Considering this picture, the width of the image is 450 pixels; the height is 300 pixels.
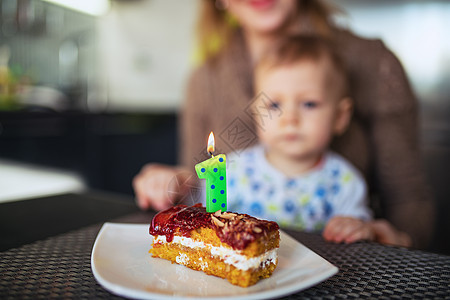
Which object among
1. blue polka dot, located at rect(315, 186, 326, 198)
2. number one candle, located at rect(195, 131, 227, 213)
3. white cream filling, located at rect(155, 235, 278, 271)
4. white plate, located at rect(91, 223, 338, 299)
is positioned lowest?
blue polka dot, located at rect(315, 186, 326, 198)

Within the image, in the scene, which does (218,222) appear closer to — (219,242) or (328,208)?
(219,242)

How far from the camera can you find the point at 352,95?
52.3 inches

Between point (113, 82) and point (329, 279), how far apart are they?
3.73 m

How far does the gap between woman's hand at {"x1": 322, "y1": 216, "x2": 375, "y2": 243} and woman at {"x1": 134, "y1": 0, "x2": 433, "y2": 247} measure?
0.40 meters

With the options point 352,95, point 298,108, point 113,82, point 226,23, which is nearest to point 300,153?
point 298,108

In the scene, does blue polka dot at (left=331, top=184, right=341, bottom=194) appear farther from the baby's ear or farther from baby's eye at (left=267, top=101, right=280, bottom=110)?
baby's eye at (left=267, top=101, right=280, bottom=110)

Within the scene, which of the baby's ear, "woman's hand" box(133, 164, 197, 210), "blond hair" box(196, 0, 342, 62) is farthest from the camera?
"blond hair" box(196, 0, 342, 62)

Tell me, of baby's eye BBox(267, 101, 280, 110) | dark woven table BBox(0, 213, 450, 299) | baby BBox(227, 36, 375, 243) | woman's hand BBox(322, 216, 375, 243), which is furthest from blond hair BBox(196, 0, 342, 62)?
dark woven table BBox(0, 213, 450, 299)

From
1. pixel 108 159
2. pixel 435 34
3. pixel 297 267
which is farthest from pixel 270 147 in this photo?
pixel 108 159

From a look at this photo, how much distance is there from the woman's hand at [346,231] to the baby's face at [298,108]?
1.16ft

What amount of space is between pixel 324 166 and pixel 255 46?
1.82 ft

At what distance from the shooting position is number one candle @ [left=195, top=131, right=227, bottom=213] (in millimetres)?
564

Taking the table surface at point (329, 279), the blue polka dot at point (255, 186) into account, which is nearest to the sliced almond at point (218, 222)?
the table surface at point (329, 279)

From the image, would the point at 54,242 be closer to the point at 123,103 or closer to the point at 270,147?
the point at 270,147
